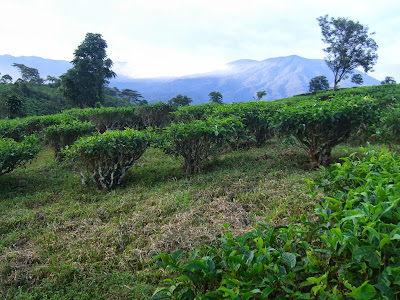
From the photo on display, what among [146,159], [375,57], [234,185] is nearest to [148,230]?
[234,185]

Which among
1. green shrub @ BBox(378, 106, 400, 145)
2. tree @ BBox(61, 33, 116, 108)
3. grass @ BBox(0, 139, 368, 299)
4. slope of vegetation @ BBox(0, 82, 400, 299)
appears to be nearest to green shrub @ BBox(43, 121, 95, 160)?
slope of vegetation @ BBox(0, 82, 400, 299)

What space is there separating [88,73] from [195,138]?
2962cm

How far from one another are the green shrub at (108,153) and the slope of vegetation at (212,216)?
0.03m

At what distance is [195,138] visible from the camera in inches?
212

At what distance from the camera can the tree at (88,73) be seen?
28750mm

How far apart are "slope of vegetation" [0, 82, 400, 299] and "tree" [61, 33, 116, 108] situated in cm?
2417

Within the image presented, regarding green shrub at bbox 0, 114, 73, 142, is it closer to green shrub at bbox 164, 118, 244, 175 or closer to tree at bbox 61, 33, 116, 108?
green shrub at bbox 164, 118, 244, 175

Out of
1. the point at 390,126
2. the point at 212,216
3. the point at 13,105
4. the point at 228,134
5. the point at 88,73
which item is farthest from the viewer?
the point at 88,73

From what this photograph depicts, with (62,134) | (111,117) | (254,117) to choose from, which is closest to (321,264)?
(254,117)

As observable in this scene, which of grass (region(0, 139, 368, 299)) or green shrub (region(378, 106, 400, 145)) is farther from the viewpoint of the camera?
green shrub (region(378, 106, 400, 145))

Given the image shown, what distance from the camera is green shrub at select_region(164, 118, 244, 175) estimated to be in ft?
17.2

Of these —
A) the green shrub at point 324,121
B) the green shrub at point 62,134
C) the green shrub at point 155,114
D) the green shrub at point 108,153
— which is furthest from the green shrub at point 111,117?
the green shrub at point 324,121

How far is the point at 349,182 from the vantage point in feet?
7.25

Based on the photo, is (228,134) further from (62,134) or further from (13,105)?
(13,105)
